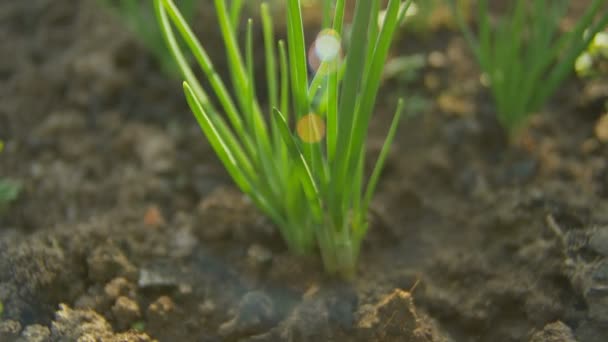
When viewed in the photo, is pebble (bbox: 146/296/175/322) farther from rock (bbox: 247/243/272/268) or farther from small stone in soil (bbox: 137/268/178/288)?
rock (bbox: 247/243/272/268)

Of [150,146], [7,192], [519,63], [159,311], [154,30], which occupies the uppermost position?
[154,30]

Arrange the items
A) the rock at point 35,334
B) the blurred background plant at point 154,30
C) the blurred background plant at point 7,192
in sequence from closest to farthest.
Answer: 1. the rock at point 35,334
2. the blurred background plant at point 7,192
3. the blurred background plant at point 154,30

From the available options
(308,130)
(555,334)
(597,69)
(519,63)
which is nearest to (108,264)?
(308,130)

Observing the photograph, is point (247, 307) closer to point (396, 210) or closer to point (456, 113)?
point (396, 210)

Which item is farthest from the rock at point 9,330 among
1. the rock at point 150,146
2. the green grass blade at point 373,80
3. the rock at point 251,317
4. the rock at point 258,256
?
the green grass blade at point 373,80

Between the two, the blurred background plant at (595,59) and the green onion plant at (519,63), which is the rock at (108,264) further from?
the blurred background plant at (595,59)

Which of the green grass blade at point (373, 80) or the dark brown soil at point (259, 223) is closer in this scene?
the green grass blade at point (373, 80)

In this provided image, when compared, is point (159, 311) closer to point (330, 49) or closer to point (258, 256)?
point (258, 256)
